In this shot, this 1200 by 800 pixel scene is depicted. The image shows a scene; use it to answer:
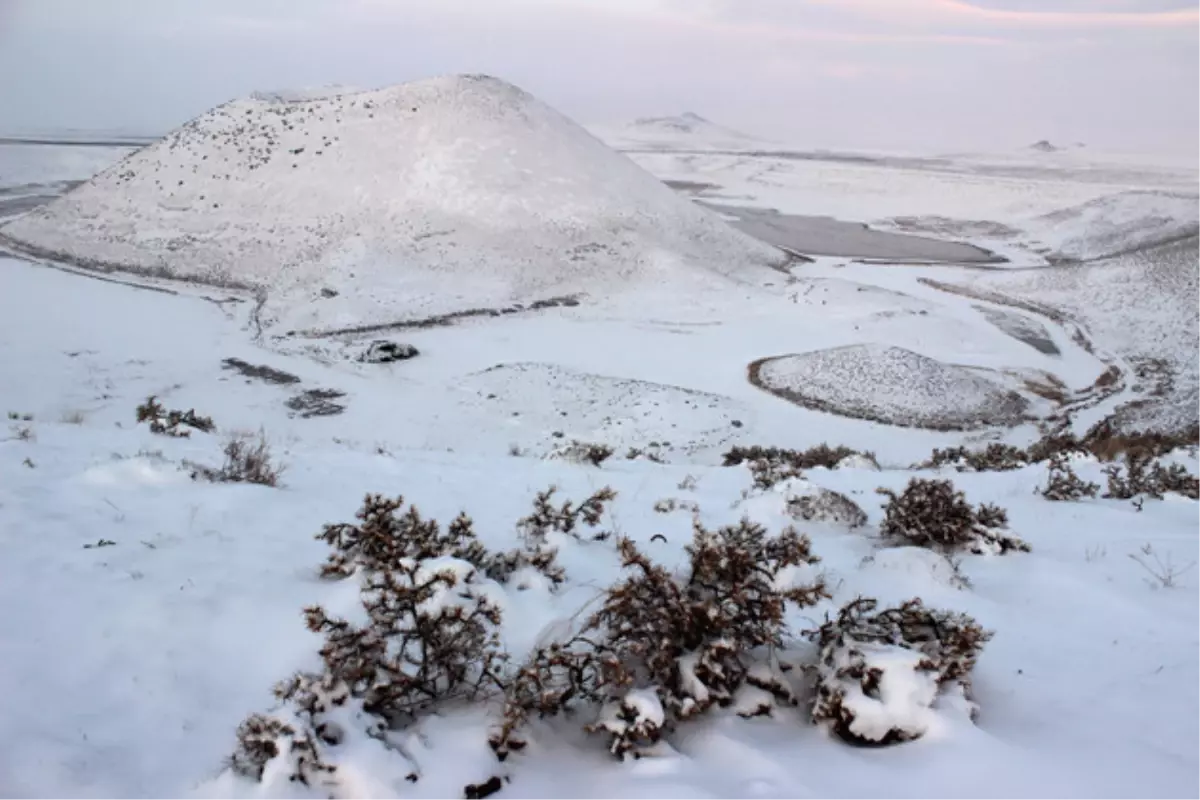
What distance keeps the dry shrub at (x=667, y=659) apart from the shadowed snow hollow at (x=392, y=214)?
1161 inches

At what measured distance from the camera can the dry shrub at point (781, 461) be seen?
8.06m

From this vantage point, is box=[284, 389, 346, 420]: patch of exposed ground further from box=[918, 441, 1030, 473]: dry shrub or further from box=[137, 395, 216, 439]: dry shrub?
box=[918, 441, 1030, 473]: dry shrub

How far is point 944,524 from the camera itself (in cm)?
509

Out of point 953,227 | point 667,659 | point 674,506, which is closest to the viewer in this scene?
point 667,659

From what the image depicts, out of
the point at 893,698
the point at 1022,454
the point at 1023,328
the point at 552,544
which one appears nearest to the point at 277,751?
the point at 893,698

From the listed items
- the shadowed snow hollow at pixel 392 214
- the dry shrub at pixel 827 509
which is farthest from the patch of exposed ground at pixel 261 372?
the dry shrub at pixel 827 509

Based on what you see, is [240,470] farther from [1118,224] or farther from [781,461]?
[1118,224]

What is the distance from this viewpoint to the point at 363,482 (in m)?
6.60

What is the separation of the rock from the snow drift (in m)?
11.8

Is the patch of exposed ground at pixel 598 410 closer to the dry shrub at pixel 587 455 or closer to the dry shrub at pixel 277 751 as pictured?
the dry shrub at pixel 587 455

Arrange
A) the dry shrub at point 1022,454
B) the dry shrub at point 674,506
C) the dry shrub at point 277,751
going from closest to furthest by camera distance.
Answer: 1. the dry shrub at point 277,751
2. the dry shrub at point 674,506
3. the dry shrub at point 1022,454

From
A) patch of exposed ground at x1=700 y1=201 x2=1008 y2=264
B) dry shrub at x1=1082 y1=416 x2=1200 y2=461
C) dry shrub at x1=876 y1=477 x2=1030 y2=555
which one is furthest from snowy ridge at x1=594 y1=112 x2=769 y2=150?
dry shrub at x1=876 y1=477 x2=1030 y2=555

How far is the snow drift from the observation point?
22.3m

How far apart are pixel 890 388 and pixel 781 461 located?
15.2 metres
